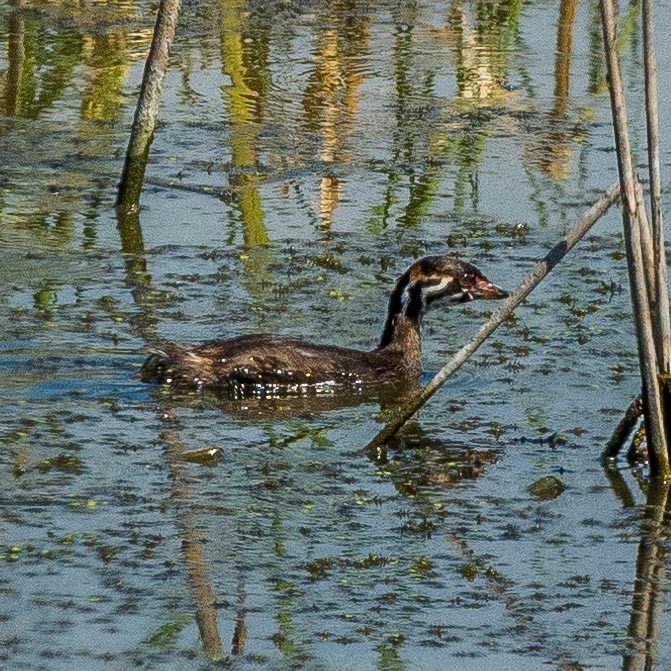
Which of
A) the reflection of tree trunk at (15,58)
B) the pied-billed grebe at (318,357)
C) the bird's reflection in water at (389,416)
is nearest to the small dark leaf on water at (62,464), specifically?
the bird's reflection in water at (389,416)

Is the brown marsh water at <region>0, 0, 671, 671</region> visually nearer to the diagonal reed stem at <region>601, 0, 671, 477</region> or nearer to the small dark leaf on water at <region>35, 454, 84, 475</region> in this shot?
the small dark leaf on water at <region>35, 454, 84, 475</region>

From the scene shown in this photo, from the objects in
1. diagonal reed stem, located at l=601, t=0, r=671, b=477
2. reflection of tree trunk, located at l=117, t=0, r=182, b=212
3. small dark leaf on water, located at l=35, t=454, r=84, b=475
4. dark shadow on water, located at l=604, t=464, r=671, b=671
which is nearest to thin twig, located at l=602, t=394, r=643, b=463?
dark shadow on water, located at l=604, t=464, r=671, b=671

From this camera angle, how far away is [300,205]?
14.5 meters

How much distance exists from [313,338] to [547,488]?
301 cm

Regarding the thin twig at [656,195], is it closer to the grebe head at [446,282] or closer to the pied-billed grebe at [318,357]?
the pied-billed grebe at [318,357]

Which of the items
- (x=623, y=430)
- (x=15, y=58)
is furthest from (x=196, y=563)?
→ (x=15, y=58)

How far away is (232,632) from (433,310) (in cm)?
533

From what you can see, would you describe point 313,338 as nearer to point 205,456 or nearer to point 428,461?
point 428,461

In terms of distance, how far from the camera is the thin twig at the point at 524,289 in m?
8.51

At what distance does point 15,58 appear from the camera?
18938mm

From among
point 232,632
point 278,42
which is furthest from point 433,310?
point 278,42

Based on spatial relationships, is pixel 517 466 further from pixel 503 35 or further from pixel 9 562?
pixel 503 35

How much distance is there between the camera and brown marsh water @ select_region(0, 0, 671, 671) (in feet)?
23.5

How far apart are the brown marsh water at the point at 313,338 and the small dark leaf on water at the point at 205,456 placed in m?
0.11
